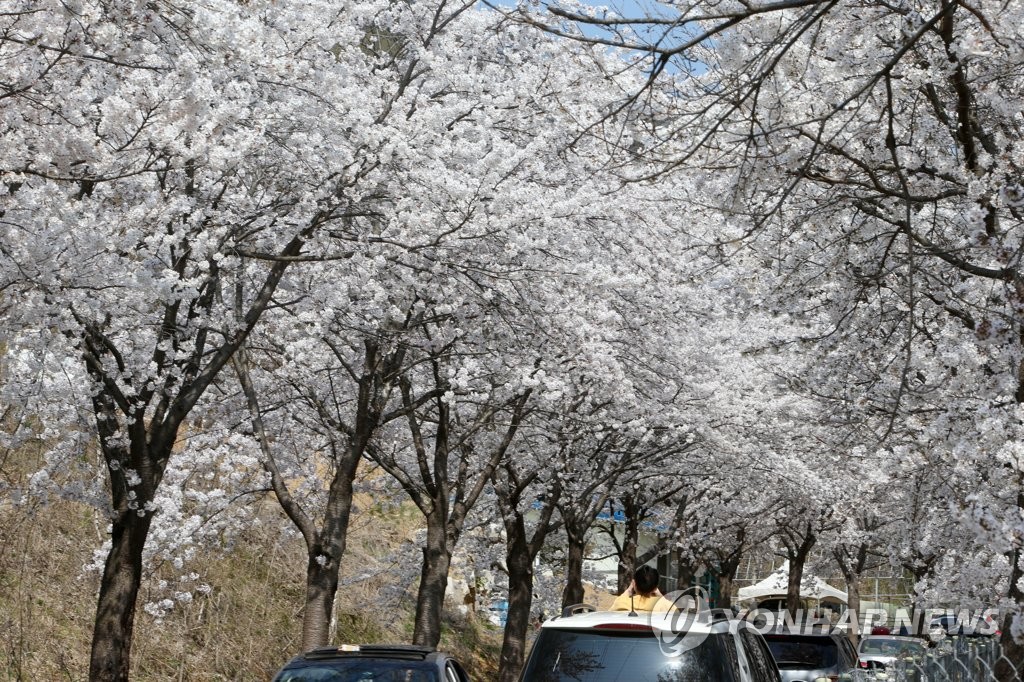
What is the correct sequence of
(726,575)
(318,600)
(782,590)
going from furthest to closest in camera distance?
(782,590) < (726,575) < (318,600)

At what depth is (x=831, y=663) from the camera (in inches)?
612

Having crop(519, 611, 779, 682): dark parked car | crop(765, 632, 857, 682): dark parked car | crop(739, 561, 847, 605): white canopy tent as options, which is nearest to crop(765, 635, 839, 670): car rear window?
crop(765, 632, 857, 682): dark parked car

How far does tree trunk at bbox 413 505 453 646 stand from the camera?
18.2 meters

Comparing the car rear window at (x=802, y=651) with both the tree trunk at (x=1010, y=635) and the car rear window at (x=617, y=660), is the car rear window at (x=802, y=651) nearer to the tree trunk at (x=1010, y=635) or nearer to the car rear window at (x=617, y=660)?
the tree trunk at (x=1010, y=635)

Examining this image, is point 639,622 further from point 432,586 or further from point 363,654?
point 432,586

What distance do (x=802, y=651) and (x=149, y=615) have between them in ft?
30.8

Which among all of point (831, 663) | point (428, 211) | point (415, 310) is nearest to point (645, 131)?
point (428, 211)

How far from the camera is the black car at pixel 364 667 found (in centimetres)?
A: 833

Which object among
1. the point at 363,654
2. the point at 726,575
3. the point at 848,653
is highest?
the point at 726,575

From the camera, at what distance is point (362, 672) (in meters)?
8.35

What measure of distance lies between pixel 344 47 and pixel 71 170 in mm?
6655

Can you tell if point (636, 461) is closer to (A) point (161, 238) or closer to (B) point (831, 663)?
(B) point (831, 663)

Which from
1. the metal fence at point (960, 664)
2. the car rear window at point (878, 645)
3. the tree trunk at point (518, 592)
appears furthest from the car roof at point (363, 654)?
the car rear window at point (878, 645)

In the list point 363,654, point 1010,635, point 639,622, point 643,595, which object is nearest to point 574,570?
point 1010,635
